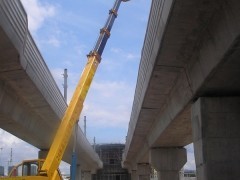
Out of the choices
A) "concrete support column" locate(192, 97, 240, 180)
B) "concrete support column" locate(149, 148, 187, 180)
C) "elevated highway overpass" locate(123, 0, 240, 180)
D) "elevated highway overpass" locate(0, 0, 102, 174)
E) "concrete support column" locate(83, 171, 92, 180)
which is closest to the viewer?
"elevated highway overpass" locate(123, 0, 240, 180)

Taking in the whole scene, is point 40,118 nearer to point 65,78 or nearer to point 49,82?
point 49,82

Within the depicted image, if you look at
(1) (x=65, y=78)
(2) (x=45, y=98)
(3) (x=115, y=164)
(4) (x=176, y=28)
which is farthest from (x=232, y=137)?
(3) (x=115, y=164)

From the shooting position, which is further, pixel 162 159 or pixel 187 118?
pixel 162 159

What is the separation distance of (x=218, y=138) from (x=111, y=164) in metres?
79.4

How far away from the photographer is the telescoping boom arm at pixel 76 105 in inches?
639

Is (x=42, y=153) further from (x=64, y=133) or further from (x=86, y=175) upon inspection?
(x=86, y=175)

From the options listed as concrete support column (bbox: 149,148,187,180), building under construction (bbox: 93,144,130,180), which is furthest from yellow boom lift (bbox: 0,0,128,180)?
building under construction (bbox: 93,144,130,180)

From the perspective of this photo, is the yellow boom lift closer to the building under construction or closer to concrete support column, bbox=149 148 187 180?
concrete support column, bbox=149 148 187 180

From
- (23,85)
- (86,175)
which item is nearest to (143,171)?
(86,175)

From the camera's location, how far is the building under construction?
91.6m

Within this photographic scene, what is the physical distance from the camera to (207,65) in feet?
40.4

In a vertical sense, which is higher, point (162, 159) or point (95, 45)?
point (95, 45)

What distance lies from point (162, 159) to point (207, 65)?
1881 centimetres

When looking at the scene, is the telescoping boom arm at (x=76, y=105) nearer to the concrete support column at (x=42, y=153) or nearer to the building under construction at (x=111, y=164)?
the concrete support column at (x=42, y=153)
